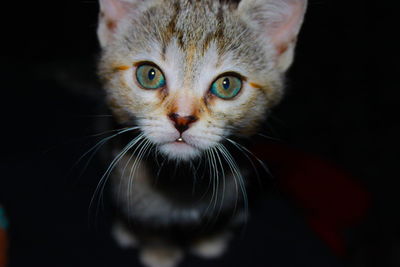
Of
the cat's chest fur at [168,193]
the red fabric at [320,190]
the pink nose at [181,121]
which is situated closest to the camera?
the pink nose at [181,121]

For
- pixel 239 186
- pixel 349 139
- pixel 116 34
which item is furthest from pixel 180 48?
pixel 349 139

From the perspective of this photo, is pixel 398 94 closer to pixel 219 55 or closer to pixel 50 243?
pixel 219 55

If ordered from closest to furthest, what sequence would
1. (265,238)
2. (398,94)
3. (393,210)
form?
(265,238) → (393,210) → (398,94)

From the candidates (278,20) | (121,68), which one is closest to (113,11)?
(121,68)

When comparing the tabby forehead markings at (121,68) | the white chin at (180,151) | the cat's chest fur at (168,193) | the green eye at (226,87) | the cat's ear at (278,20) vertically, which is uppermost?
the cat's ear at (278,20)

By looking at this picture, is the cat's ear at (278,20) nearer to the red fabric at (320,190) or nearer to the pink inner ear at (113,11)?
the pink inner ear at (113,11)

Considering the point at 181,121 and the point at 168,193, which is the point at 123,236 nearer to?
the point at 168,193

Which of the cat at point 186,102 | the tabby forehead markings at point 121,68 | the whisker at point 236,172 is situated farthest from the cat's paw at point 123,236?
the tabby forehead markings at point 121,68
